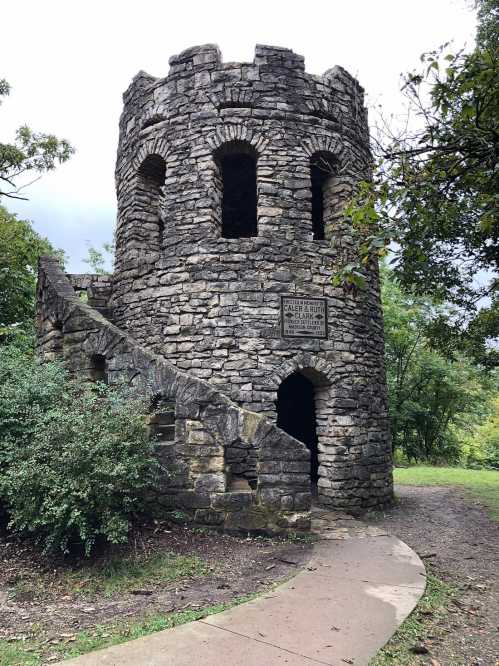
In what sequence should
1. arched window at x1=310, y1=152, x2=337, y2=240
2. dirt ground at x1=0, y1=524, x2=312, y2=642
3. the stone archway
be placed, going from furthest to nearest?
the stone archway → arched window at x1=310, y1=152, x2=337, y2=240 → dirt ground at x1=0, y1=524, x2=312, y2=642

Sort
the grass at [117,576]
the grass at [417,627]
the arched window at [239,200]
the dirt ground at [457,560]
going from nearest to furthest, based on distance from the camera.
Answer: the grass at [417,627] → the dirt ground at [457,560] → the grass at [117,576] → the arched window at [239,200]

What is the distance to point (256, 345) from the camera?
710 centimetres

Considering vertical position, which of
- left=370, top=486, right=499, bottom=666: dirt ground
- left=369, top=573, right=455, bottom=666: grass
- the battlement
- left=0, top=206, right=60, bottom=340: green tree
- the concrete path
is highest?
the battlement

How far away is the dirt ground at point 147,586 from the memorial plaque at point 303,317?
10.2 ft

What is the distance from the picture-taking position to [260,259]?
739 centimetres

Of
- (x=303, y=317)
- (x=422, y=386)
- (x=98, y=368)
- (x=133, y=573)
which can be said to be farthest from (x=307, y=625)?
(x=422, y=386)

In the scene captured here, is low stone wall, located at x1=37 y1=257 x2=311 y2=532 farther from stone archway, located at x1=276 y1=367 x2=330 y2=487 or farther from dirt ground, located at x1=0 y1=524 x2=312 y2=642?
stone archway, located at x1=276 y1=367 x2=330 y2=487

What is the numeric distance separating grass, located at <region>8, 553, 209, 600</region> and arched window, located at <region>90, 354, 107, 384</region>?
2.74m

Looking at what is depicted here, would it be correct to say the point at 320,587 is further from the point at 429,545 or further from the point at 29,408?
the point at 29,408

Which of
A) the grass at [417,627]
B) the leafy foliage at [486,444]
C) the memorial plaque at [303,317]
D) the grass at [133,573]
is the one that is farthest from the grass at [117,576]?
the leafy foliage at [486,444]

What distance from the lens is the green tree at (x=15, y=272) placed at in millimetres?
12984

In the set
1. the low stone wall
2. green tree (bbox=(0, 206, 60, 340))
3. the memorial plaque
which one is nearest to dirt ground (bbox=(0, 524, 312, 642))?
the low stone wall

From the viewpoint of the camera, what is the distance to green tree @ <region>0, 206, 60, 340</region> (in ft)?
42.6

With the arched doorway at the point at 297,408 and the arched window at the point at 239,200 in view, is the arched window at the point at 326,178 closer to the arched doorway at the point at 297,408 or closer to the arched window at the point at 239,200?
the arched window at the point at 239,200
